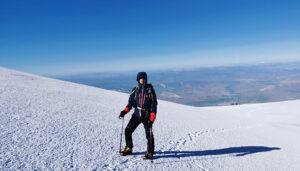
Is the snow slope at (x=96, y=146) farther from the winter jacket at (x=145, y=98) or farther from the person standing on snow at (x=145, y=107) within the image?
the winter jacket at (x=145, y=98)

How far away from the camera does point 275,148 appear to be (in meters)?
7.50

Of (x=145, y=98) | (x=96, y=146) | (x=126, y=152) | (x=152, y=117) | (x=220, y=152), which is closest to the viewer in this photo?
(x=152, y=117)

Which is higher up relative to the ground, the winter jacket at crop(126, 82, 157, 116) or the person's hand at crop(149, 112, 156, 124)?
the winter jacket at crop(126, 82, 157, 116)

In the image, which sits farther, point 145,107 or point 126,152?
point 126,152

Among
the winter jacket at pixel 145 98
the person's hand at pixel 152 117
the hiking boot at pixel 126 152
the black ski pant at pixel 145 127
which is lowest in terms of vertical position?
the hiking boot at pixel 126 152

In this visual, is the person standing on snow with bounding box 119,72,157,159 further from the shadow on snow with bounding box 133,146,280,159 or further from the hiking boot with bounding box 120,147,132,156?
the shadow on snow with bounding box 133,146,280,159

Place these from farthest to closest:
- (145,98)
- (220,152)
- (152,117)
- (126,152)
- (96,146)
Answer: (220,152) < (96,146) < (126,152) < (145,98) < (152,117)

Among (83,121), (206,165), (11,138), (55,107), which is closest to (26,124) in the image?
(11,138)

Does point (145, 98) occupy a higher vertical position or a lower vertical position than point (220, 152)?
higher

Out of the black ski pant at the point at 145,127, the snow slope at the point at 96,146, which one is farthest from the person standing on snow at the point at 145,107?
the snow slope at the point at 96,146

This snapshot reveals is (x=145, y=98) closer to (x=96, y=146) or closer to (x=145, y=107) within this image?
(x=145, y=107)

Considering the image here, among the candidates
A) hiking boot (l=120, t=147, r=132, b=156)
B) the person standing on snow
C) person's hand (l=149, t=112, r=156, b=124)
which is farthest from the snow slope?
person's hand (l=149, t=112, r=156, b=124)

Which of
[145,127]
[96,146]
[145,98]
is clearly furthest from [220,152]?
[96,146]

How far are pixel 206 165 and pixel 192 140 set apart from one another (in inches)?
83.1
